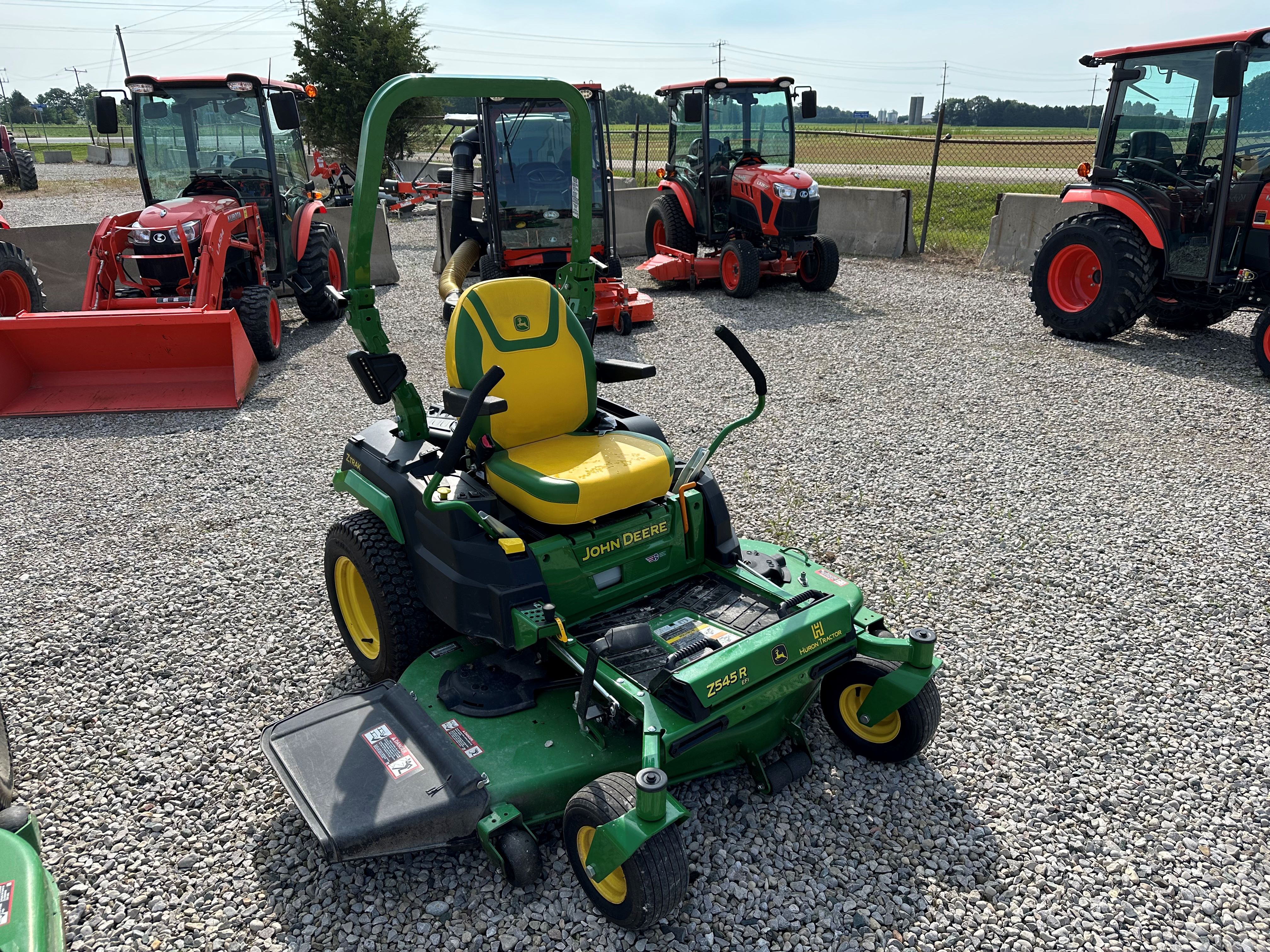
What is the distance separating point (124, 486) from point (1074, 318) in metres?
7.54

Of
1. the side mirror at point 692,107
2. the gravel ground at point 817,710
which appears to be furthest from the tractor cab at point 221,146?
the side mirror at point 692,107

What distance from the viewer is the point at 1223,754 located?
9.62 feet

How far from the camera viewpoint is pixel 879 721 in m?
2.85

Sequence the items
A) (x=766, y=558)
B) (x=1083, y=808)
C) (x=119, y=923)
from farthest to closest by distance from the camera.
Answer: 1. (x=766, y=558)
2. (x=1083, y=808)
3. (x=119, y=923)

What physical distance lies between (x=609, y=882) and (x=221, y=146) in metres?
8.04

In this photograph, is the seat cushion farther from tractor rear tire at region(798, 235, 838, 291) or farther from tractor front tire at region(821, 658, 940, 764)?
tractor rear tire at region(798, 235, 838, 291)

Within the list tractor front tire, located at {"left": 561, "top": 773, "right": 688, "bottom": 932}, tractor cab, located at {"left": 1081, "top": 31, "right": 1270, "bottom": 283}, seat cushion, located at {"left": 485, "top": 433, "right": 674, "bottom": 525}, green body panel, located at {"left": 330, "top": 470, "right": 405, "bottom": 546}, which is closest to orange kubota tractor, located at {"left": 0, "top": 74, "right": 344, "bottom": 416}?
green body panel, located at {"left": 330, "top": 470, "right": 405, "bottom": 546}

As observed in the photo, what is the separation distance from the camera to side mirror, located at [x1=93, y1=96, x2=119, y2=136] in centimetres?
748

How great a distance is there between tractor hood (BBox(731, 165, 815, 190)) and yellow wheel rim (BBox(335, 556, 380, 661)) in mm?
7544

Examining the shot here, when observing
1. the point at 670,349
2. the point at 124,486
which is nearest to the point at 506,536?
the point at 124,486

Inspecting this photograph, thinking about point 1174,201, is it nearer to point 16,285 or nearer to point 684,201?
point 684,201

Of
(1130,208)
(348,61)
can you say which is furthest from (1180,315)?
(348,61)

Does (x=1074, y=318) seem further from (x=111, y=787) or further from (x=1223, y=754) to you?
(x=111, y=787)

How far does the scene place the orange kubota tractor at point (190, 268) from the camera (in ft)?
20.9
